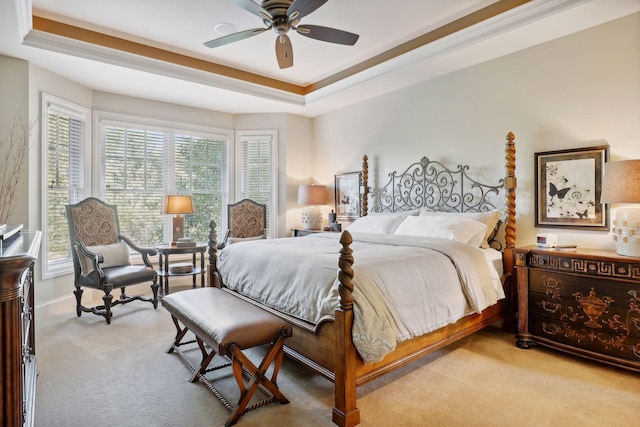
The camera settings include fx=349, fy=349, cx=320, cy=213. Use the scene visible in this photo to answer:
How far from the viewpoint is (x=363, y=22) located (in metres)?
3.58

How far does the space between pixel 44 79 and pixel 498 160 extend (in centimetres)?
513

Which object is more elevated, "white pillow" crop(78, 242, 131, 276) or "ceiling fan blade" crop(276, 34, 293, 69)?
"ceiling fan blade" crop(276, 34, 293, 69)

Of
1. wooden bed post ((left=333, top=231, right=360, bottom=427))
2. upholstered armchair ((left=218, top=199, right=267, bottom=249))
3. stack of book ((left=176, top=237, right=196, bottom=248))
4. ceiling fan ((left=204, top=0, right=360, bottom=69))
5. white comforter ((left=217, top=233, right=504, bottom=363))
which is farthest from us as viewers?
upholstered armchair ((left=218, top=199, right=267, bottom=249))

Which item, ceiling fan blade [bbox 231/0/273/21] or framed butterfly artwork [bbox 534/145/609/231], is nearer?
ceiling fan blade [bbox 231/0/273/21]

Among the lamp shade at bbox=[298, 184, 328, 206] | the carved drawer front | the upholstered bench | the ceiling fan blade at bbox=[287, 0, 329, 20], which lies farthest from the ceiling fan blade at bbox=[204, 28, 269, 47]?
the carved drawer front

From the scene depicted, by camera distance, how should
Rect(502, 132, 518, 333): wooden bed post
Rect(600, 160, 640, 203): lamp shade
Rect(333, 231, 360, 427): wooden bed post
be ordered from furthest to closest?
Rect(502, 132, 518, 333): wooden bed post
Rect(600, 160, 640, 203): lamp shade
Rect(333, 231, 360, 427): wooden bed post

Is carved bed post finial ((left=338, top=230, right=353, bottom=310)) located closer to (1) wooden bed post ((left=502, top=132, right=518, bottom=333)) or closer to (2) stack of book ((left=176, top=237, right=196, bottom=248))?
(1) wooden bed post ((left=502, top=132, right=518, bottom=333))

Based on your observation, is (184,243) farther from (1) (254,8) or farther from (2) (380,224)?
(1) (254,8)

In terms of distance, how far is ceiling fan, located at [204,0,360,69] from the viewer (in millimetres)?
2562

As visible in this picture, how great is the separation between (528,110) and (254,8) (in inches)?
108

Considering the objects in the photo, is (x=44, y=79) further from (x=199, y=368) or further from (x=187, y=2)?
(x=199, y=368)

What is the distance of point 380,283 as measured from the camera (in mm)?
2170

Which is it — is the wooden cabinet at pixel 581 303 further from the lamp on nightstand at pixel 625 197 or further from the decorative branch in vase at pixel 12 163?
the decorative branch in vase at pixel 12 163

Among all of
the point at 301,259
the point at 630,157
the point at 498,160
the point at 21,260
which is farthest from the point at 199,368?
the point at 630,157
